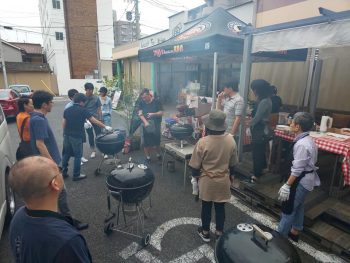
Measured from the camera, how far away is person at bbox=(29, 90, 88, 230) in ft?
11.0

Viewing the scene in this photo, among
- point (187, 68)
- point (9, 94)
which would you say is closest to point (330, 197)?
point (187, 68)

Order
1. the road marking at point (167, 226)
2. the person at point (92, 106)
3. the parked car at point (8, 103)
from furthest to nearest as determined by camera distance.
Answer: the parked car at point (8, 103) < the person at point (92, 106) < the road marking at point (167, 226)

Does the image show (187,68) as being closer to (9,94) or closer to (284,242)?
(9,94)

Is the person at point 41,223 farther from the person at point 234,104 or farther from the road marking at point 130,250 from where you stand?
the person at point 234,104

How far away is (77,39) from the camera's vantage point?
30.3 meters

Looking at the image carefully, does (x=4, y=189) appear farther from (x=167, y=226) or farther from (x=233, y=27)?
(x=233, y=27)

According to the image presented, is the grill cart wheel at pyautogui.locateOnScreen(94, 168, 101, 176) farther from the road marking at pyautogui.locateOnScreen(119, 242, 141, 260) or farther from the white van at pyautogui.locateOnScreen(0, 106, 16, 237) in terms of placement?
the road marking at pyautogui.locateOnScreen(119, 242, 141, 260)

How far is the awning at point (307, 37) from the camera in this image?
3.09 meters

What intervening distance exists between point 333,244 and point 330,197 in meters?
1.21

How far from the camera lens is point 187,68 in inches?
546

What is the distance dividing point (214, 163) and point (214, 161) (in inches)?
1.0

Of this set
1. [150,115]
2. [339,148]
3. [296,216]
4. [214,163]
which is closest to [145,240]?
[214,163]

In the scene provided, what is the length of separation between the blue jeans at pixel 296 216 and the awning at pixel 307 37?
2.01 metres

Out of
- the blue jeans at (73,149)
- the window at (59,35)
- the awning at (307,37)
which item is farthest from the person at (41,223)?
the window at (59,35)
